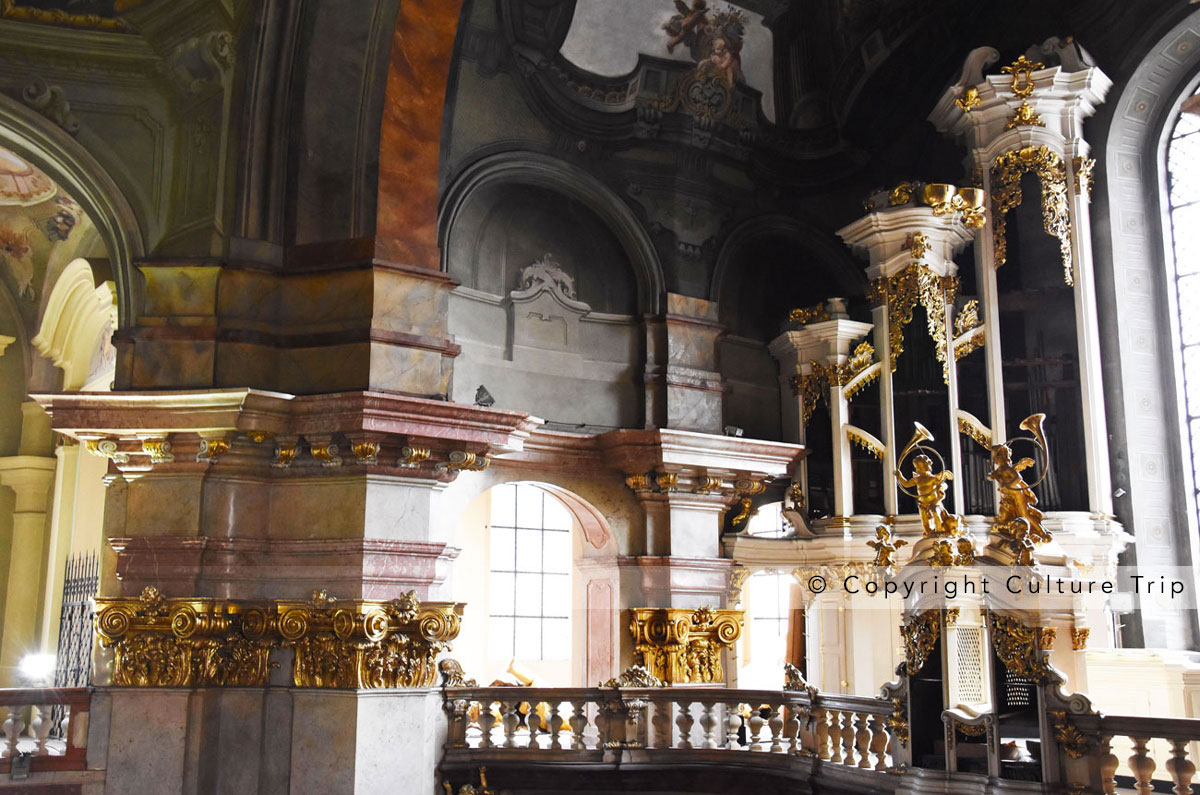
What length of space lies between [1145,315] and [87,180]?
33.1 feet

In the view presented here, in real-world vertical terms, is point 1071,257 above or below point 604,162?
below

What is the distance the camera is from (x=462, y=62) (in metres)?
12.7

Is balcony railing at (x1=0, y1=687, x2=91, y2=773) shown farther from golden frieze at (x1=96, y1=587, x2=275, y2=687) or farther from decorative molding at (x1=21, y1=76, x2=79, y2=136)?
decorative molding at (x1=21, y1=76, x2=79, y2=136)

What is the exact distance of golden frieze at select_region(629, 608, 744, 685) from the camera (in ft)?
41.1

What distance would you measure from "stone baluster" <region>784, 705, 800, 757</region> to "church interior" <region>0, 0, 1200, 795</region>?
8cm

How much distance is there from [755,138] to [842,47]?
57.3 inches

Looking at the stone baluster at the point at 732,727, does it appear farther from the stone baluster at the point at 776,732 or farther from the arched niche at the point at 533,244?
the arched niche at the point at 533,244

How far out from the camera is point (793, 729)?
10.3 m

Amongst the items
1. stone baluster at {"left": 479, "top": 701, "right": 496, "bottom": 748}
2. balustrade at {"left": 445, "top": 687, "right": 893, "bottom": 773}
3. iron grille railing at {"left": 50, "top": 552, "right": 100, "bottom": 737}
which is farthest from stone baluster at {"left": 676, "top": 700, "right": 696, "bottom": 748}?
iron grille railing at {"left": 50, "top": 552, "right": 100, "bottom": 737}

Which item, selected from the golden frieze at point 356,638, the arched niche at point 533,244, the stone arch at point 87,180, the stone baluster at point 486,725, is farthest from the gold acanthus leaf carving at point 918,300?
the stone arch at point 87,180

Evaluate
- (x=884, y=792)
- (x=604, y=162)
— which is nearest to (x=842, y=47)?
(x=604, y=162)

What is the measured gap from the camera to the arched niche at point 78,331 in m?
13.8

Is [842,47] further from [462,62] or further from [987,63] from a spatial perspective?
[462,62]

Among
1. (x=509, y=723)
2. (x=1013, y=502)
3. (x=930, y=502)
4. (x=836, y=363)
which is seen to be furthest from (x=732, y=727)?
(x=836, y=363)
